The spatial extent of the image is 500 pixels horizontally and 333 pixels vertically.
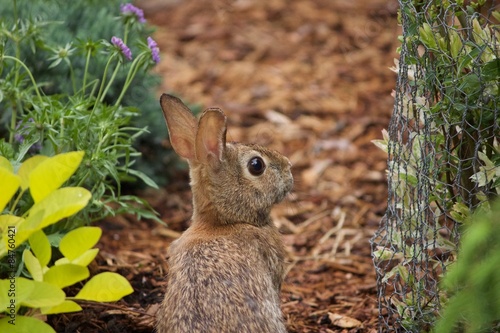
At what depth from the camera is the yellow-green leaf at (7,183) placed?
3600 millimetres

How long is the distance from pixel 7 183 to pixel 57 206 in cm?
23

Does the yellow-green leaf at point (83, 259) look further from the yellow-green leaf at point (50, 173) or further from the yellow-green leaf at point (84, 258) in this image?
the yellow-green leaf at point (50, 173)

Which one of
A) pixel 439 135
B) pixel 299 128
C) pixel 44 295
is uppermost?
pixel 439 135

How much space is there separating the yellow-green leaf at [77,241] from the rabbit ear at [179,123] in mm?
961

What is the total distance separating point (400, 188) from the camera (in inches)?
176

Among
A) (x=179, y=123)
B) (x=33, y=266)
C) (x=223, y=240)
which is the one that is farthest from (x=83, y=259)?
(x=179, y=123)

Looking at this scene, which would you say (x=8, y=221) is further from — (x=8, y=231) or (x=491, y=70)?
(x=491, y=70)

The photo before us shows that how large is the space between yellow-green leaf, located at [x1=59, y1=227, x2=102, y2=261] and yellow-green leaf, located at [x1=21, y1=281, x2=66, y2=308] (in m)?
0.27

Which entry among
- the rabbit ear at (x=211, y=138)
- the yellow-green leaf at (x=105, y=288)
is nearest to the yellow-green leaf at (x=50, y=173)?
the yellow-green leaf at (x=105, y=288)

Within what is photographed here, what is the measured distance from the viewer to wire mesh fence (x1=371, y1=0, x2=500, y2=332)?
3900mm

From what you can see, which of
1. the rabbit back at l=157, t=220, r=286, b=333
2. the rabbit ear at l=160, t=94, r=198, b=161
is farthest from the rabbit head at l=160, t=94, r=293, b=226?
the rabbit back at l=157, t=220, r=286, b=333

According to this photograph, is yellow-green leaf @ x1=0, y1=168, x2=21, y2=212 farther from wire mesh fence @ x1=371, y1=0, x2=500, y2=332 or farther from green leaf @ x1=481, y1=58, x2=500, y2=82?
green leaf @ x1=481, y1=58, x2=500, y2=82

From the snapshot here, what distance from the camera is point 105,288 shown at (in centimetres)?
395

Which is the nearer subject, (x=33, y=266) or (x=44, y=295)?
(x=44, y=295)
